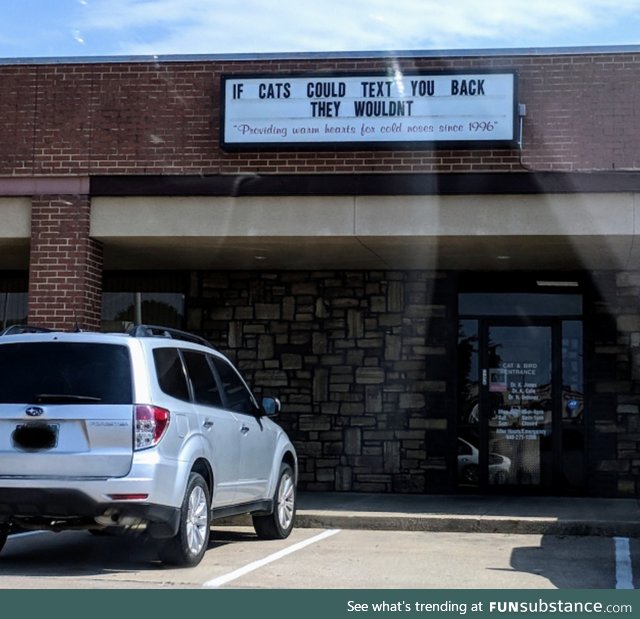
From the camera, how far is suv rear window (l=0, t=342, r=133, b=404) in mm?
8727

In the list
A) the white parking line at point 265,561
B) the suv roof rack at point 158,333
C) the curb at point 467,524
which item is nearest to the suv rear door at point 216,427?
the suv roof rack at point 158,333

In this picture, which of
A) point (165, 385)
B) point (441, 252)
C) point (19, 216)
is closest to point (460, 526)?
point (441, 252)

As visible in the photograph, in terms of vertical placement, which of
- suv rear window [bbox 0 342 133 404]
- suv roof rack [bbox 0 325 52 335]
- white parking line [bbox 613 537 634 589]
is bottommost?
white parking line [bbox 613 537 634 589]

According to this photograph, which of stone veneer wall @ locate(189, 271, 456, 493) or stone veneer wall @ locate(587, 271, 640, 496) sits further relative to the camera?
stone veneer wall @ locate(189, 271, 456, 493)

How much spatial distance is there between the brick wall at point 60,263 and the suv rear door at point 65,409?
4.37 m

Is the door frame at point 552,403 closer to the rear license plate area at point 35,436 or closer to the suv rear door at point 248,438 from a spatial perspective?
the suv rear door at point 248,438

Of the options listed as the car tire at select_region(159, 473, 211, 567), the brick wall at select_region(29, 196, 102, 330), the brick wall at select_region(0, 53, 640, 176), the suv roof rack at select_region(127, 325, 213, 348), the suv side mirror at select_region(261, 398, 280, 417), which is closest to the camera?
the car tire at select_region(159, 473, 211, 567)

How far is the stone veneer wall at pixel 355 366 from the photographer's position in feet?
51.6

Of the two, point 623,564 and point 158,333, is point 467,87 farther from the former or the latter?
point 623,564

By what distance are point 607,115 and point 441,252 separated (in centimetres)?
261

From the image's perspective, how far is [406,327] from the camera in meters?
15.9

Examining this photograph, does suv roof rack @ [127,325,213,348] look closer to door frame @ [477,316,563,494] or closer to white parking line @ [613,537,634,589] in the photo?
white parking line @ [613,537,634,589]

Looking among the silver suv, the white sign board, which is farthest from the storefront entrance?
the silver suv

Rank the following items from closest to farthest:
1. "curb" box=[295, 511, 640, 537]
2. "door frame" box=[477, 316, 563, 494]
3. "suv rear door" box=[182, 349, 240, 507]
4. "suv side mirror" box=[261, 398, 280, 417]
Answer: "suv rear door" box=[182, 349, 240, 507] < "suv side mirror" box=[261, 398, 280, 417] < "curb" box=[295, 511, 640, 537] < "door frame" box=[477, 316, 563, 494]
